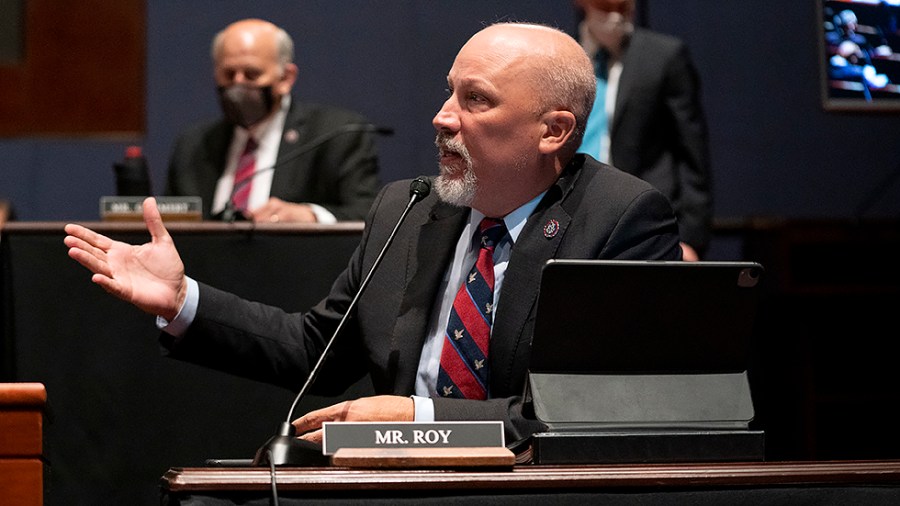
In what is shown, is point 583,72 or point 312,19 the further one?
point 312,19

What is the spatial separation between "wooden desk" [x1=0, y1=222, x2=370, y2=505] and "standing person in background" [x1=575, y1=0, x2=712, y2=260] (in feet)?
4.69

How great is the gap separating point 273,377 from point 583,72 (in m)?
0.82

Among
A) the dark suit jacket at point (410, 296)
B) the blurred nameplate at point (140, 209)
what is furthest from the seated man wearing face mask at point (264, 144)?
the dark suit jacket at point (410, 296)

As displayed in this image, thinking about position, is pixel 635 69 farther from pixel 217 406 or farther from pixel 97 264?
pixel 97 264

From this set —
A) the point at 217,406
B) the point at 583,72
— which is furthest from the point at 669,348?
the point at 217,406

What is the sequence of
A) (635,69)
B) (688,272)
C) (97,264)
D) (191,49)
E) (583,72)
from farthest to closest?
1. (191,49)
2. (635,69)
3. (583,72)
4. (97,264)
5. (688,272)

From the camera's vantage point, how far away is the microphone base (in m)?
1.61

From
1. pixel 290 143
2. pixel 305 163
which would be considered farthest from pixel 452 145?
pixel 290 143

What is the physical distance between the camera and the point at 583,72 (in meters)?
2.38

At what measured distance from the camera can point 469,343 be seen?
2201mm

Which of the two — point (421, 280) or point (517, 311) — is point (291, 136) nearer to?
point (421, 280)

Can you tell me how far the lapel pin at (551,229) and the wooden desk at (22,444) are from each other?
3.01 ft

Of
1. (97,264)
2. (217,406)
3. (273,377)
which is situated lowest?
(217,406)

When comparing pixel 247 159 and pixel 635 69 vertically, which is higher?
pixel 635 69
